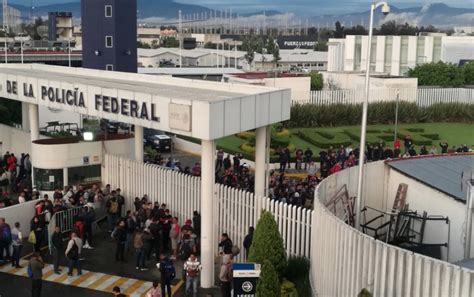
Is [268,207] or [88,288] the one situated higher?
[268,207]

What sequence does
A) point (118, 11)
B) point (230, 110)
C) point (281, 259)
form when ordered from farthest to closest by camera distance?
1. point (118, 11)
2. point (230, 110)
3. point (281, 259)

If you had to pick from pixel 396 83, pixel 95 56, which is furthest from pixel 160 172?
pixel 396 83

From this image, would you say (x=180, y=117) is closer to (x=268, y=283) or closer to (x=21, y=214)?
(x=268, y=283)

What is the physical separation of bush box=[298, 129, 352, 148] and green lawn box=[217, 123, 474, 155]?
26 centimetres

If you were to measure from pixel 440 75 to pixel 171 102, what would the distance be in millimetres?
52428

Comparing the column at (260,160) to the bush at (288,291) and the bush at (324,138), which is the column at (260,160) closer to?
the bush at (288,291)

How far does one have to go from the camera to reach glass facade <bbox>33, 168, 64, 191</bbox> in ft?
73.1

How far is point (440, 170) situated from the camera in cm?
1852

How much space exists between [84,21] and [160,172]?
26.0 meters

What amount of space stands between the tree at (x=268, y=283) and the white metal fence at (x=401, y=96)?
34.2 metres

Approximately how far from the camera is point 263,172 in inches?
739

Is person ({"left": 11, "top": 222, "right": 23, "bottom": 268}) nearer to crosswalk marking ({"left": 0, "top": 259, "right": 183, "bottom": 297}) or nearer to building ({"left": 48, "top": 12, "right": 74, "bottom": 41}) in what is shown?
crosswalk marking ({"left": 0, "top": 259, "right": 183, "bottom": 297})

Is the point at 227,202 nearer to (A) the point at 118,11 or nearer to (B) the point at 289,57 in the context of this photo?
(A) the point at 118,11

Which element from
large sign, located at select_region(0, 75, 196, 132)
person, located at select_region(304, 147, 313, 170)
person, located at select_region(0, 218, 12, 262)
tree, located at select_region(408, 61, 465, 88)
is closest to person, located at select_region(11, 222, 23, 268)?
person, located at select_region(0, 218, 12, 262)
